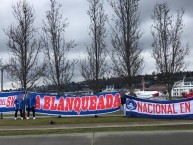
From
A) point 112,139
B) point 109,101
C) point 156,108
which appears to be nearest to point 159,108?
point 156,108

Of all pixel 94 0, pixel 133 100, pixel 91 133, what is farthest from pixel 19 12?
pixel 91 133

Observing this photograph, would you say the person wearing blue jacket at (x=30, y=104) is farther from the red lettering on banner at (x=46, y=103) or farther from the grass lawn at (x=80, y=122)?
the grass lawn at (x=80, y=122)

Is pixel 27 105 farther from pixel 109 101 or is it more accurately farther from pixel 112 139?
pixel 112 139

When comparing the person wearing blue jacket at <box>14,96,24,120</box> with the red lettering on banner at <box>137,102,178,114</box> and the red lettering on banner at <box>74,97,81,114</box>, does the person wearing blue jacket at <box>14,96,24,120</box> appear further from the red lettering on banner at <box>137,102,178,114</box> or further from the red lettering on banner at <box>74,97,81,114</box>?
the red lettering on banner at <box>137,102,178,114</box>

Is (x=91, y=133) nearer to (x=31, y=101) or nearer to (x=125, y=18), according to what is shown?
(x=31, y=101)

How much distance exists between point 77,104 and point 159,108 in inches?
217

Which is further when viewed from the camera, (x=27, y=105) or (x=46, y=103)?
(x=46, y=103)

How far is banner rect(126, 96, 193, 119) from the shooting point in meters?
23.0

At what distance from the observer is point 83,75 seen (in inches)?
1463

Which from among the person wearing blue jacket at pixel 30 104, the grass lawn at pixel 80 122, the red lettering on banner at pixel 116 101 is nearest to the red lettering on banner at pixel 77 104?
the grass lawn at pixel 80 122

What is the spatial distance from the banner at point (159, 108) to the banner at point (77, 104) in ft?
4.70

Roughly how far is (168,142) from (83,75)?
81.0 ft

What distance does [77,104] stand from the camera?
2611 cm

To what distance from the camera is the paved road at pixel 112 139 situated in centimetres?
1298
